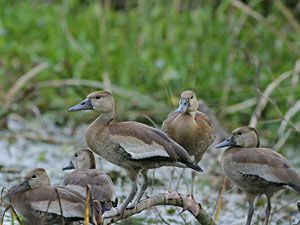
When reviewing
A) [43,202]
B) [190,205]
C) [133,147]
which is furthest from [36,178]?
[190,205]

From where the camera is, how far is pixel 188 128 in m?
6.69

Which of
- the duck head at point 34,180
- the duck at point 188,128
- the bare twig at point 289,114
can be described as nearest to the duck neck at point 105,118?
the duck head at point 34,180

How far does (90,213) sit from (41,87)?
5.22 meters

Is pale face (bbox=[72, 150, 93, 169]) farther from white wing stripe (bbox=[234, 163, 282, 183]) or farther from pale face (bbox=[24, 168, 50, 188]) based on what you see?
white wing stripe (bbox=[234, 163, 282, 183])

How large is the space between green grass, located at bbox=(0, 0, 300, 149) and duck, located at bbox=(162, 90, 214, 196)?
3807mm

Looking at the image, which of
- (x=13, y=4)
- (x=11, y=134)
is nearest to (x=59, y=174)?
(x=11, y=134)

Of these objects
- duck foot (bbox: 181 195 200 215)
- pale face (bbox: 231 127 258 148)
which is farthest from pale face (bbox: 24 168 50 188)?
pale face (bbox: 231 127 258 148)

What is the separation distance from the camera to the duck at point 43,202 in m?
5.70

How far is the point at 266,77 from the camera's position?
1181 centimetres

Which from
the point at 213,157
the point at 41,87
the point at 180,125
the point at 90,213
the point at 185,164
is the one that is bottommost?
the point at 90,213

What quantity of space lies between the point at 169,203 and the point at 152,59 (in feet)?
19.4

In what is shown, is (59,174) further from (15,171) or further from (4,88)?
(4,88)

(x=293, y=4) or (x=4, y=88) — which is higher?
(x=293, y=4)

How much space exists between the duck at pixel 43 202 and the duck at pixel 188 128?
1.07m
